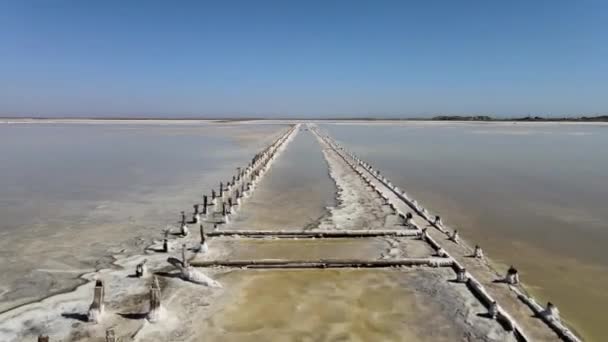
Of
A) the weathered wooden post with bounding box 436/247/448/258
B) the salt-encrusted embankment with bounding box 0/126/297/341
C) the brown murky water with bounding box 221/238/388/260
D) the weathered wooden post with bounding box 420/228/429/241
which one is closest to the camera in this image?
the salt-encrusted embankment with bounding box 0/126/297/341

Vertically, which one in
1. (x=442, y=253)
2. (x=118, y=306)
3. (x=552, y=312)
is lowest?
(x=118, y=306)

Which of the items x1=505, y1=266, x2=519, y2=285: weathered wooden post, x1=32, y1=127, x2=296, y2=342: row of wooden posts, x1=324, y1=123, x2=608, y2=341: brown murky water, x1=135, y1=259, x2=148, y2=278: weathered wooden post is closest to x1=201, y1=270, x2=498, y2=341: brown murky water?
x1=32, y1=127, x2=296, y2=342: row of wooden posts

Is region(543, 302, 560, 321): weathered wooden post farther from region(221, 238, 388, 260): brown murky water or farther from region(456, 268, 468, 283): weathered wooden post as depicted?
region(221, 238, 388, 260): brown murky water

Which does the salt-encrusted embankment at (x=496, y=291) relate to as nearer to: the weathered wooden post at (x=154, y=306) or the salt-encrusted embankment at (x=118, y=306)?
the salt-encrusted embankment at (x=118, y=306)

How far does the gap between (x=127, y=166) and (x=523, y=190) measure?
16.5 m

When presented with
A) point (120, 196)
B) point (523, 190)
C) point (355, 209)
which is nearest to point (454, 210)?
point (355, 209)

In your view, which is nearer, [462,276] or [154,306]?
[154,306]

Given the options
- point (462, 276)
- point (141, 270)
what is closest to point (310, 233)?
point (462, 276)

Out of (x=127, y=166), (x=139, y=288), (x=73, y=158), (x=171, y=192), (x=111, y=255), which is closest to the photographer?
(x=139, y=288)

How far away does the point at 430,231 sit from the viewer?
1038 cm

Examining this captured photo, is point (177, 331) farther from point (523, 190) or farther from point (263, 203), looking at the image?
point (523, 190)

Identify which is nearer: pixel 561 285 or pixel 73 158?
pixel 561 285

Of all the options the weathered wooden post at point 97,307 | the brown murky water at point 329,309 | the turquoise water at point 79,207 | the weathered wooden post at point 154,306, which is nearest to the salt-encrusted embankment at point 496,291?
the brown murky water at point 329,309

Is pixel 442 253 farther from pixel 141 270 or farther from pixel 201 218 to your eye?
pixel 201 218
